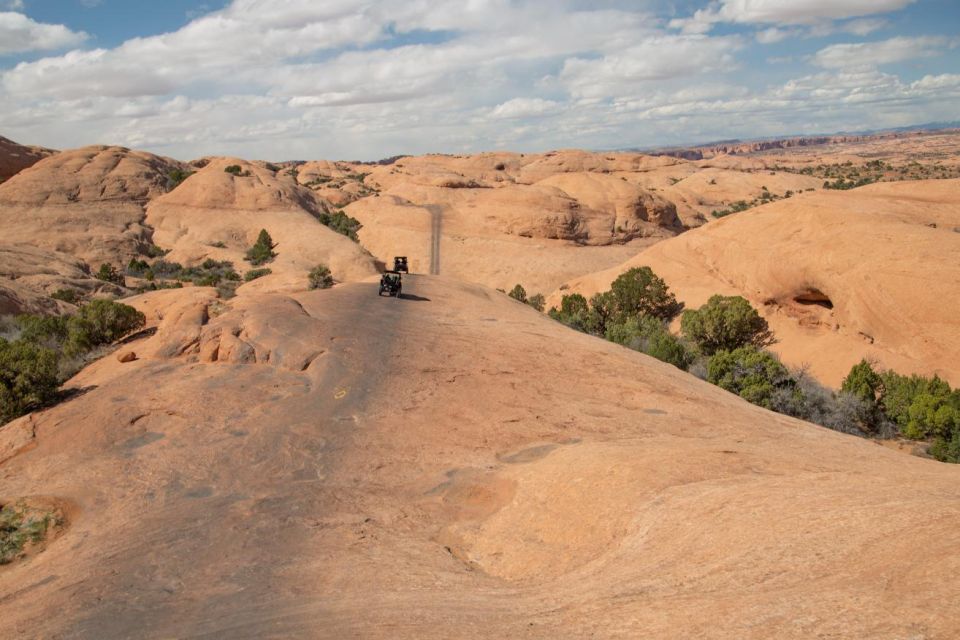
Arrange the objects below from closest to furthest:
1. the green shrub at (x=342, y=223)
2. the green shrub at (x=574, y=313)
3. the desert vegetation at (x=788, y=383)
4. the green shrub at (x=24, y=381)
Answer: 1. the green shrub at (x=24, y=381)
2. the desert vegetation at (x=788, y=383)
3. the green shrub at (x=574, y=313)
4. the green shrub at (x=342, y=223)

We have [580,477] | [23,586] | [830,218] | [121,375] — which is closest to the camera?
[23,586]

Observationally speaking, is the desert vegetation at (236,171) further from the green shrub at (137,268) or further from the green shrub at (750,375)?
the green shrub at (750,375)

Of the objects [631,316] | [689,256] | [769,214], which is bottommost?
[631,316]

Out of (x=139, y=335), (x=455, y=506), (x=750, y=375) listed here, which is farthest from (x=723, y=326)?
(x=139, y=335)

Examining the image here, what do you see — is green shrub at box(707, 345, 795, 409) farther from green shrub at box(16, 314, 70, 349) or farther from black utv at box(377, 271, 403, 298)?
green shrub at box(16, 314, 70, 349)

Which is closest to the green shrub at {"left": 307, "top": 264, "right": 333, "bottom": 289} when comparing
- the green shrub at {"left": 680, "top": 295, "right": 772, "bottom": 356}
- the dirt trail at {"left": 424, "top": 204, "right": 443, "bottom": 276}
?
the green shrub at {"left": 680, "top": 295, "right": 772, "bottom": 356}

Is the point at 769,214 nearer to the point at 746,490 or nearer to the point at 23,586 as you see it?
the point at 746,490

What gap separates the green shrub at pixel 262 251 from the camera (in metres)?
45.5

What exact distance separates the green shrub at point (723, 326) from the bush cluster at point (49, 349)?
22.1m

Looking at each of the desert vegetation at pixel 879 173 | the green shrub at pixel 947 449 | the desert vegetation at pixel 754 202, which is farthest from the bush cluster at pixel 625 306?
the desert vegetation at pixel 879 173

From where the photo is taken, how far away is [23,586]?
835 centimetres

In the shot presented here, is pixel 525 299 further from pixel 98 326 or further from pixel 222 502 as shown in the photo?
pixel 222 502

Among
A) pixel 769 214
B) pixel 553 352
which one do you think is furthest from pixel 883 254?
pixel 553 352

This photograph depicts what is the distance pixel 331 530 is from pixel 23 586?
3.98 meters
